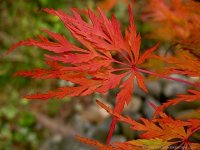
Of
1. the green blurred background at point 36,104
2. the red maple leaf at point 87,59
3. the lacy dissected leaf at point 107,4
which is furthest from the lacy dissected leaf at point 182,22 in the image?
the green blurred background at point 36,104

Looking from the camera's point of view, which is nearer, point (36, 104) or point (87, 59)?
point (87, 59)

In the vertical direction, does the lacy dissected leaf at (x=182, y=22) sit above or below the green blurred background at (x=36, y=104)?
above

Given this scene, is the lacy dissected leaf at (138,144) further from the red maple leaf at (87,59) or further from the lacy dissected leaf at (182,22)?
the lacy dissected leaf at (182,22)

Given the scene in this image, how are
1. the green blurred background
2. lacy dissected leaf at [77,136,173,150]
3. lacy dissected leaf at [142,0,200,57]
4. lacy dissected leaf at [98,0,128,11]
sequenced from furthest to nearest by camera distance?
1. lacy dissected leaf at [98,0,128,11]
2. the green blurred background
3. lacy dissected leaf at [142,0,200,57]
4. lacy dissected leaf at [77,136,173,150]

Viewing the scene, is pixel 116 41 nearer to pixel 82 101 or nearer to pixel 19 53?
pixel 19 53

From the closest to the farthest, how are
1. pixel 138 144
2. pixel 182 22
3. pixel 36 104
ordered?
pixel 138 144 < pixel 182 22 < pixel 36 104

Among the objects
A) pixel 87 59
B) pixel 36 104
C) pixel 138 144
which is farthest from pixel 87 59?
pixel 36 104

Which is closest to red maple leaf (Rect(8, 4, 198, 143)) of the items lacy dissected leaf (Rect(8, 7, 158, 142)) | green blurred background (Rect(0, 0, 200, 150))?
lacy dissected leaf (Rect(8, 7, 158, 142))

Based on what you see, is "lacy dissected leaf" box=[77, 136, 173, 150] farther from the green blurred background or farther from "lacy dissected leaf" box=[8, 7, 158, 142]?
the green blurred background

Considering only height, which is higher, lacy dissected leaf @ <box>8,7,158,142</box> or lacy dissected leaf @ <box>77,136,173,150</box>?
lacy dissected leaf @ <box>8,7,158,142</box>

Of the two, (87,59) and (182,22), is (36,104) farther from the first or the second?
(87,59)

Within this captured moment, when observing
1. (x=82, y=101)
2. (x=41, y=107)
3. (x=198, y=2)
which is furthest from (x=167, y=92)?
(x=198, y=2)
